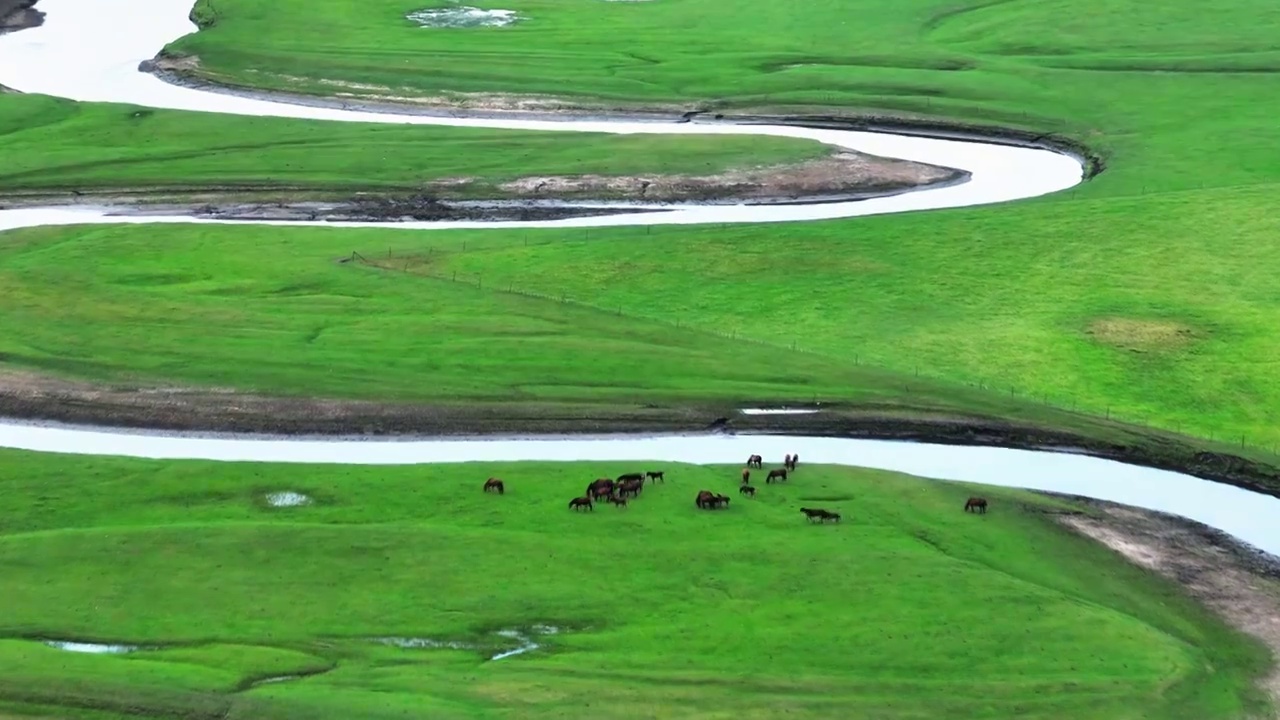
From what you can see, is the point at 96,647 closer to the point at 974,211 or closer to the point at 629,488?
the point at 629,488

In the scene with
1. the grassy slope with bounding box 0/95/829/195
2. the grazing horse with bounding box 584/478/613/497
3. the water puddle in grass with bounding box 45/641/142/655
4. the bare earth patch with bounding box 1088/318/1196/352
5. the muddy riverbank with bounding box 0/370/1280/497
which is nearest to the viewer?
the water puddle in grass with bounding box 45/641/142/655

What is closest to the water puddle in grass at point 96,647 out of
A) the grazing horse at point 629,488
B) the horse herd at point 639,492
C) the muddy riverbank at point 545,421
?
the horse herd at point 639,492

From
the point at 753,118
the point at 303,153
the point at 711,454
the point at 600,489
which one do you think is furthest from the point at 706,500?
the point at 753,118

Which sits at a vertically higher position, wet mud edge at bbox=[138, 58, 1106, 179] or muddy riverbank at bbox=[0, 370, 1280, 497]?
wet mud edge at bbox=[138, 58, 1106, 179]

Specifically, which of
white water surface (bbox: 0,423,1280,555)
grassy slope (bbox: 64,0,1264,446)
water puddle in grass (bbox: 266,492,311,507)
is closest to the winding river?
white water surface (bbox: 0,423,1280,555)

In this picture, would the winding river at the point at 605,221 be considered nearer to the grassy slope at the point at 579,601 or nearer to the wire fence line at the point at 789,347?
the grassy slope at the point at 579,601

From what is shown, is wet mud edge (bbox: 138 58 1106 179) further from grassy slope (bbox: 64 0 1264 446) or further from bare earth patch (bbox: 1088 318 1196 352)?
bare earth patch (bbox: 1088 318 1196 352)

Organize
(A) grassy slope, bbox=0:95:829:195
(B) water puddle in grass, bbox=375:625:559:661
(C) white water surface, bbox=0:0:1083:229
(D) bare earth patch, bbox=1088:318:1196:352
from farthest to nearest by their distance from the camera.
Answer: (A) grassy slope, bbox=0:95:829:195 < (C) white water surface, bbox=0:0:1083:229 < (D) bare earth patch, bbox=1088:318:1196:352 < (B) water puddle in grass, bbox=375:625:559:661
